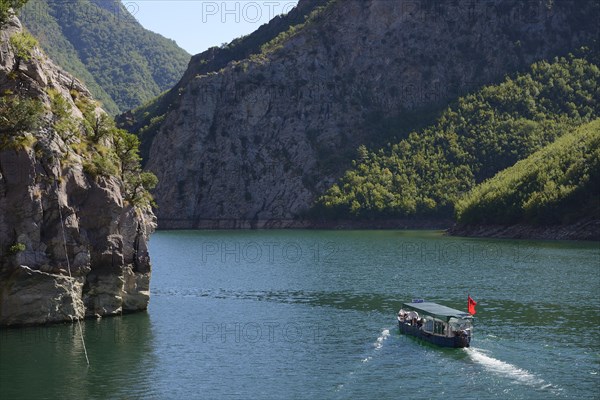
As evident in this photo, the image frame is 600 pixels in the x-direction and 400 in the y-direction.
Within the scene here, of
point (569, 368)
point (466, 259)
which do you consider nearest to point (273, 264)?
point (466, 259)

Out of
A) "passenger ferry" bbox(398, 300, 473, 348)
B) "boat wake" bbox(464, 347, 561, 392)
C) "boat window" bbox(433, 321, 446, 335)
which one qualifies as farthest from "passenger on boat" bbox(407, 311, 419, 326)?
"boat wake" bbox(464, 347, 561, 392)

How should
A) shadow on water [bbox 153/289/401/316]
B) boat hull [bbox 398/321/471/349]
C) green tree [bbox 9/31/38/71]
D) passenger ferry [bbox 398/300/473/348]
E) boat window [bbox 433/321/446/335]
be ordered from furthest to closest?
shadow on water [bbox 153/289/401/316]
green tree [bbox 9/31/38/71]
boat window [bbox 433/321/446/335]
passenger ferry [bbox 398/300/473/348]
boat hull [bbox 398/321/471/349]

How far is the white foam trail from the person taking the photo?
73719mm

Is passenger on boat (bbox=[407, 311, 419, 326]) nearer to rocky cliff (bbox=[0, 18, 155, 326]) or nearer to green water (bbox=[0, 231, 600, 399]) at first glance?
green water (bbox=[0, 231, 600, 399])

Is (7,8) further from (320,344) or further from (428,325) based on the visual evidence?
(428,325)

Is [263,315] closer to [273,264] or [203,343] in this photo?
[203,343]

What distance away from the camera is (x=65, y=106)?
82.2 m

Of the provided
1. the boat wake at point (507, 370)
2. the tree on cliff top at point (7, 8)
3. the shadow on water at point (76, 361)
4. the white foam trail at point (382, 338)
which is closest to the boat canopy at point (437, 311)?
the boat wake at point (507, 370)

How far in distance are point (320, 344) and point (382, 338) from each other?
6.77 metres

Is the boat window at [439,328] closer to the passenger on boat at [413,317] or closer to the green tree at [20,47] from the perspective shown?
the passenger on boat at [413,317]

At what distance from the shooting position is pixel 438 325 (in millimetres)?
74312

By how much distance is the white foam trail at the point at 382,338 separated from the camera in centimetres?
7372

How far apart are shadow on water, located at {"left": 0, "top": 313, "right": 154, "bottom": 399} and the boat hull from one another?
25.4 metres

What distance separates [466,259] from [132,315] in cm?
8595
